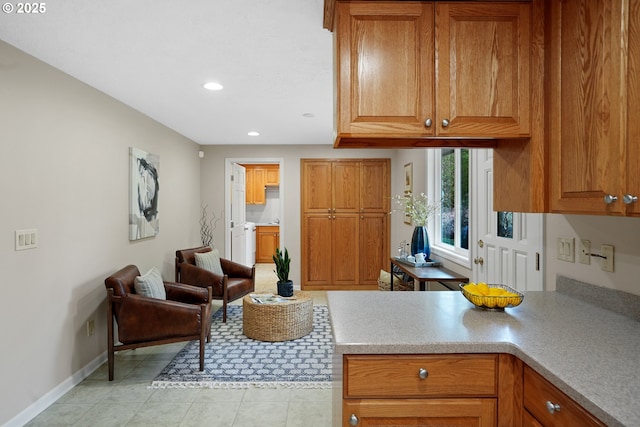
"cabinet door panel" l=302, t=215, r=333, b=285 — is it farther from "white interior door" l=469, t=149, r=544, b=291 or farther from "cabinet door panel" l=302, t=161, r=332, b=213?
"white interior door" l=469, t=149, r=544, b=291

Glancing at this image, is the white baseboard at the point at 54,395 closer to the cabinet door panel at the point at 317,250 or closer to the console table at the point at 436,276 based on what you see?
the console table at the point at 436,276

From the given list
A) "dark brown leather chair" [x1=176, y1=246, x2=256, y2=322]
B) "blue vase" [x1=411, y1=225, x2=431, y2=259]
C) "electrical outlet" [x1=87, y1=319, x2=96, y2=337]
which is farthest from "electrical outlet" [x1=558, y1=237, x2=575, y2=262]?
"electrical outlet" [x1=87, y1=319, x2=96, y2=337]

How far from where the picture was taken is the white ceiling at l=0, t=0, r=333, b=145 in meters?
1.88

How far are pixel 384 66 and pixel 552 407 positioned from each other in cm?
130

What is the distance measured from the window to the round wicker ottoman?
1.57 m

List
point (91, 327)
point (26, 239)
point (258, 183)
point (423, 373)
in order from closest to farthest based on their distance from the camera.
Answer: point (423, 373), point (26, 239), point (91, 327), point (258, 183)

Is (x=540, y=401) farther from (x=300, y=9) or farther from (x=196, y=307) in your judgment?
(x=196, y=307)

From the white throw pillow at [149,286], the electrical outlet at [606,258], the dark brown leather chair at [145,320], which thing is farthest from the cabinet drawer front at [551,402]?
the white throw pillow at [149,286]

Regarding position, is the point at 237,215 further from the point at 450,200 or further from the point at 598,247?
the point at 598,247

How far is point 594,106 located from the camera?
1281 mm

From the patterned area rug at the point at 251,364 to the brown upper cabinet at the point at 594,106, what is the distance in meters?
2.17

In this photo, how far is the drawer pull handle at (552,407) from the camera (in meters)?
1.05

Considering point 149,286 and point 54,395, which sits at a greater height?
point 149,286

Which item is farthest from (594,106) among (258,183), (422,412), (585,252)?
(258,183)
